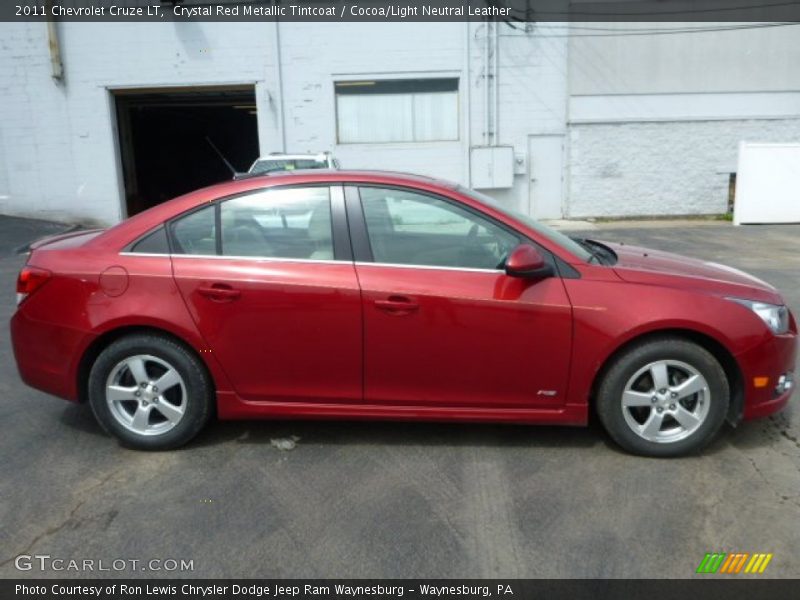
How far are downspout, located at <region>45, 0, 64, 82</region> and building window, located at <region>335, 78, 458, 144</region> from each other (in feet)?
23.7

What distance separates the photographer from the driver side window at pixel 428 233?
150 inches

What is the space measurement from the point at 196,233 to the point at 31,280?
100cm

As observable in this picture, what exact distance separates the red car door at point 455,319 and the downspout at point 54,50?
17225 millimetres

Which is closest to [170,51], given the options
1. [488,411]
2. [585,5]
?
[585,5]

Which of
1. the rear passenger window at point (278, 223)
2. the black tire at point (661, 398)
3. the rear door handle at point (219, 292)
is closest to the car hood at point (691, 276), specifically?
the black tire at point (661, 398)

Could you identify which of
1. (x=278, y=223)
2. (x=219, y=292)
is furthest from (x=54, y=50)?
(x=219, y=292)

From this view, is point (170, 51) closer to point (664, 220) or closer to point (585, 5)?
point (585, 5)

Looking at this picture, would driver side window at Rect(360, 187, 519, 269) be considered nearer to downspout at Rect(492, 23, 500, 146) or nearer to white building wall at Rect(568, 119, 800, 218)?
downspout at Rect(492, 23, 500, 146)

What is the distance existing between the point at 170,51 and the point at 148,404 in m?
16.3

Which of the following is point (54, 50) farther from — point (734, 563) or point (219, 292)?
point (734, 563)

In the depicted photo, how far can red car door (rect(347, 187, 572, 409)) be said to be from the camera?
12.0ft

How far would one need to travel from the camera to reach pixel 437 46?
1792 centimetres
